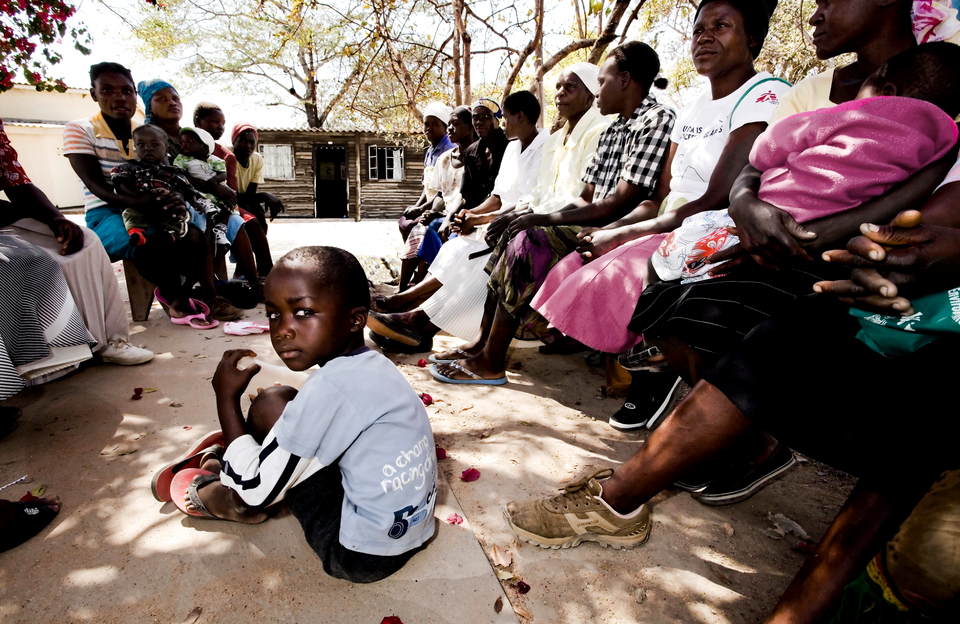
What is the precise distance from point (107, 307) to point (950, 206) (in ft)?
12.7

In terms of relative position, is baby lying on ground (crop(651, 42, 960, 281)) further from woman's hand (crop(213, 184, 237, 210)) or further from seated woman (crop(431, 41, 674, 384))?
woman's hand (crop(213, 184, 237, 210))

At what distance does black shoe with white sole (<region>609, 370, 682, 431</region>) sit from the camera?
97.7 inches

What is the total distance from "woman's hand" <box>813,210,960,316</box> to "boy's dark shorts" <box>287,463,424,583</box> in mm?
1425

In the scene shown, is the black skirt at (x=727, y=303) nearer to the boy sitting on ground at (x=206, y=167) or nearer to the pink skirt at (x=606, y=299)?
the pink skirt at (x=606, y=299)

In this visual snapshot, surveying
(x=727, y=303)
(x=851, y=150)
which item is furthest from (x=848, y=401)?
(x=851, y=150)

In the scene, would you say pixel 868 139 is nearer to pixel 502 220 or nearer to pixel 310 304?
pixel 310 304

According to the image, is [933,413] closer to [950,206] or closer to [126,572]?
[950,206]

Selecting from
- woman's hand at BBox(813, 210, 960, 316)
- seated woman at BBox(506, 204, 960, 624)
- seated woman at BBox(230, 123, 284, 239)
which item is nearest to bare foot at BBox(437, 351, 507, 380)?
seated woman at BBox(506, 204, 960, 624)

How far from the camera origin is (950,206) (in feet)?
4.36

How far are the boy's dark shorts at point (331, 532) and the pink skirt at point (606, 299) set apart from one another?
4.04 ft

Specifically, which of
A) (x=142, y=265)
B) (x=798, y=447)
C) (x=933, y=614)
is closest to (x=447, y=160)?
(x=142, y=265)

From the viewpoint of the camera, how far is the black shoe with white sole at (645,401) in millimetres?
2483

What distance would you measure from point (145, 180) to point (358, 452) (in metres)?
3.34

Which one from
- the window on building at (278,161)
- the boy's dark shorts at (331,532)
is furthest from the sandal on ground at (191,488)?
the window on building at (278,161)
